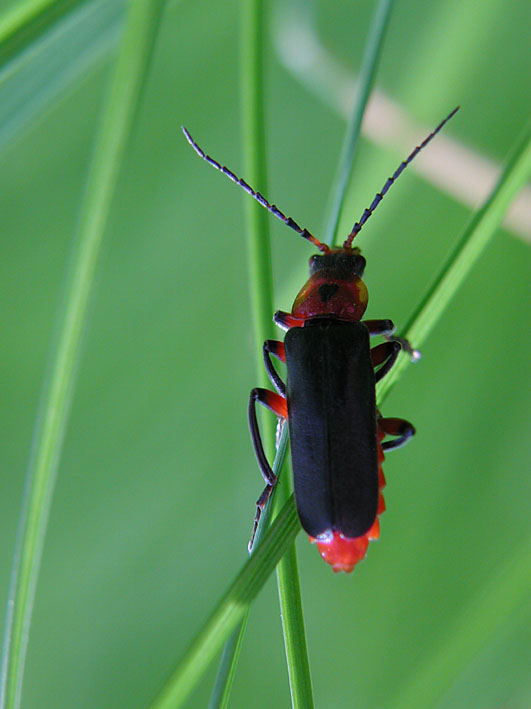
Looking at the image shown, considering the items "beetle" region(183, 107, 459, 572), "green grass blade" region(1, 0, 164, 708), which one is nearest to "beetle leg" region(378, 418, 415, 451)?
"beetle" region(183, 107, 459, 572)

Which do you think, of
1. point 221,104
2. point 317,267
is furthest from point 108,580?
point 221,104

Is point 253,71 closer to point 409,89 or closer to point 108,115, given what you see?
point 108,115

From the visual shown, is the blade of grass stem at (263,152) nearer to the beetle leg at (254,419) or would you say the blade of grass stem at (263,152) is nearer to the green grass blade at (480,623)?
the green grass blade at (480,623)

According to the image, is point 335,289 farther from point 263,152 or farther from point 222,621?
point 222,621

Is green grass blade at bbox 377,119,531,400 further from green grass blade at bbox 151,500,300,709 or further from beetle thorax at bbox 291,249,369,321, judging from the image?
beetle thorax at bbox 291,249,369,321

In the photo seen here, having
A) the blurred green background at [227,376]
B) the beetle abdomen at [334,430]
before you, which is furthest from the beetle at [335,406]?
the blurred green background at [227,376]

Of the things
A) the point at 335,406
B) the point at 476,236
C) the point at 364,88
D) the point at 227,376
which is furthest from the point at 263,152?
the point at 227,376
